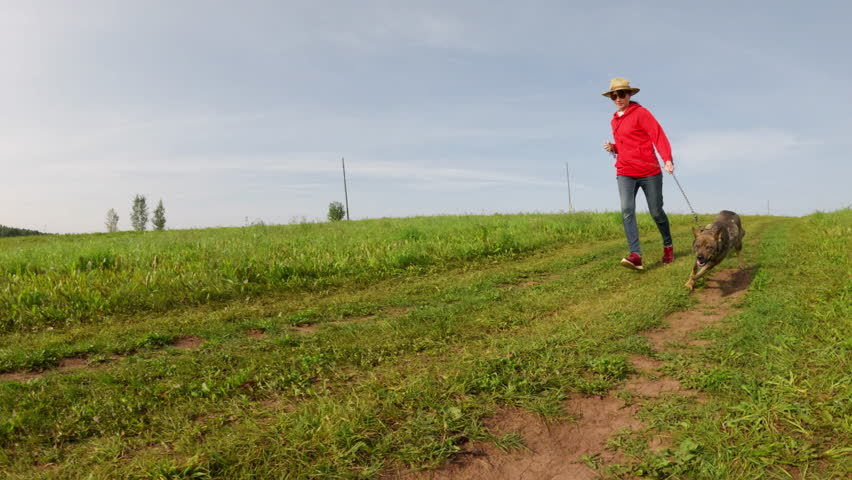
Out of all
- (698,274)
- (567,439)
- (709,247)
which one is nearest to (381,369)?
(567,439)

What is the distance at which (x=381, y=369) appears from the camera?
12.5 feet

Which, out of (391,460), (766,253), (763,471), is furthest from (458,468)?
(766,253)

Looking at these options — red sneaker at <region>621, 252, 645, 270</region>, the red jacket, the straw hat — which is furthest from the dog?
the straw hat

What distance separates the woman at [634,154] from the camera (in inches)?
312

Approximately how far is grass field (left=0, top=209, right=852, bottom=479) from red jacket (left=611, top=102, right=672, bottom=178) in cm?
180

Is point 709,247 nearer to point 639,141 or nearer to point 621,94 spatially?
point 639,141

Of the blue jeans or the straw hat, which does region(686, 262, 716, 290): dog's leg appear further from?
the straw hat

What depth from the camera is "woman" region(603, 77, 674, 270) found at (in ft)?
26.0

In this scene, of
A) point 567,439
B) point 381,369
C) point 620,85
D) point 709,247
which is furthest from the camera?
point 620,85

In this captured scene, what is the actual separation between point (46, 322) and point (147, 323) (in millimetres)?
1520

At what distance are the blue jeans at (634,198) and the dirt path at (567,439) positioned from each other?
480cm

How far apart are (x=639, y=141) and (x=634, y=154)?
229 mm

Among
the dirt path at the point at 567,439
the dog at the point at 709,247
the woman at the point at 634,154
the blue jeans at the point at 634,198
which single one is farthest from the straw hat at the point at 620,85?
the dirt path at the point at 567,439

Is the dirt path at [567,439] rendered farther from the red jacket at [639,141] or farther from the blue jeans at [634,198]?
the red jacket at [639,141]
